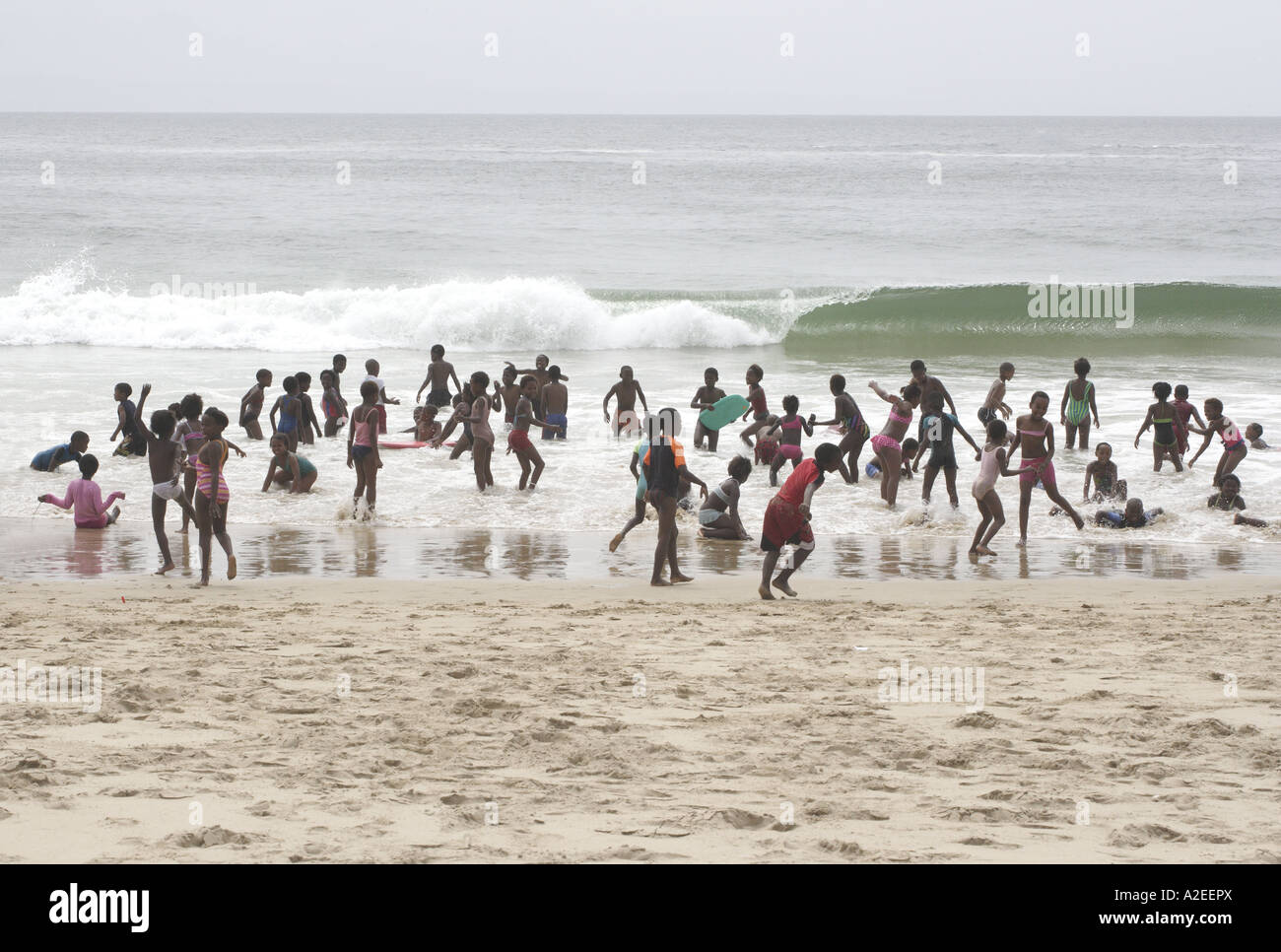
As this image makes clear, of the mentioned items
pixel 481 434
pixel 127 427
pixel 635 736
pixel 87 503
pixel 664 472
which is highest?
pixel 127 427

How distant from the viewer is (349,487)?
14047 mm

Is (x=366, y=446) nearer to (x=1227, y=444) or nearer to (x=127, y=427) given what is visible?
(x=127, y=427)

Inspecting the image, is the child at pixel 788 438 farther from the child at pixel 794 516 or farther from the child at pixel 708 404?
the child at pixel 794 516

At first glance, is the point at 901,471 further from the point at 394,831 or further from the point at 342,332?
the point at 342,332

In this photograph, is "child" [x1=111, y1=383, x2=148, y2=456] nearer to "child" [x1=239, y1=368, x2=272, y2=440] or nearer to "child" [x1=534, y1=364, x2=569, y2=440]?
"child" [x1=239, y1=368, x2=272, y2=440]

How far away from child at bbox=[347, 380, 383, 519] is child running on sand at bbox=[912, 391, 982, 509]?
5498 millimetres

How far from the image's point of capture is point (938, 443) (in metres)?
12.8

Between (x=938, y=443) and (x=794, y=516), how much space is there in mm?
4109

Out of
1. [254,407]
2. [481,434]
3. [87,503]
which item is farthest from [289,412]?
[87,503]

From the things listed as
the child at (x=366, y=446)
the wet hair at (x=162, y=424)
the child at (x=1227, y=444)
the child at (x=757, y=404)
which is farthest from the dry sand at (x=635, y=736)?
the child at (x=757, y=404)

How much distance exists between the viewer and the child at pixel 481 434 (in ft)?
44.4

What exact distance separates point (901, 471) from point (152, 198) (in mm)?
43579

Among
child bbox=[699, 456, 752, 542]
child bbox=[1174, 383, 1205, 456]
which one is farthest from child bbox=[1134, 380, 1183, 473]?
child bbox=[699, 456, 752, 542]
